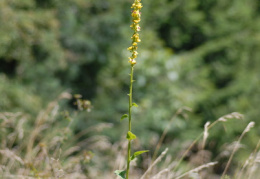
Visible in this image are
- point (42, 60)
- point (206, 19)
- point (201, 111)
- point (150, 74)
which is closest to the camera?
point (42, 60)

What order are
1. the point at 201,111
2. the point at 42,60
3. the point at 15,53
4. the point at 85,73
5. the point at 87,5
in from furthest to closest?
the point at 201,111 → the point at 85,73 → the point at 87,5 → the point at 42,60 → the point at 15,53

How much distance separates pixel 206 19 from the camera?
8.62m

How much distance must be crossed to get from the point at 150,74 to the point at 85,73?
1269mm

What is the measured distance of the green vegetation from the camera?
15.2ft

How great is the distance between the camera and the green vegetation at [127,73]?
15.2 ft

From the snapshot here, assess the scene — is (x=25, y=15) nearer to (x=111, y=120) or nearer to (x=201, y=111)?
(x=111, y=120)

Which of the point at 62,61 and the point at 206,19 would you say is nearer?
the point at 62,61

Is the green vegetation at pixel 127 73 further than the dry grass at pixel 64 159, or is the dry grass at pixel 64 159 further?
the green vegetation at pixel 127 73

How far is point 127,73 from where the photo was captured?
6.05 meters

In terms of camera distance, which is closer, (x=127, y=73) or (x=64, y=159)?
(x=64, y=159)

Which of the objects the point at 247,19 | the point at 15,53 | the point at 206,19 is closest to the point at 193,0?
the point at 206,19

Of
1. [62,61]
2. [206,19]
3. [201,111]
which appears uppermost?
[206,19]

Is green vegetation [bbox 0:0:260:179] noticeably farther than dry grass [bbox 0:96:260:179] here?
Yes

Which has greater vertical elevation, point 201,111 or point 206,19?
point 206,19
